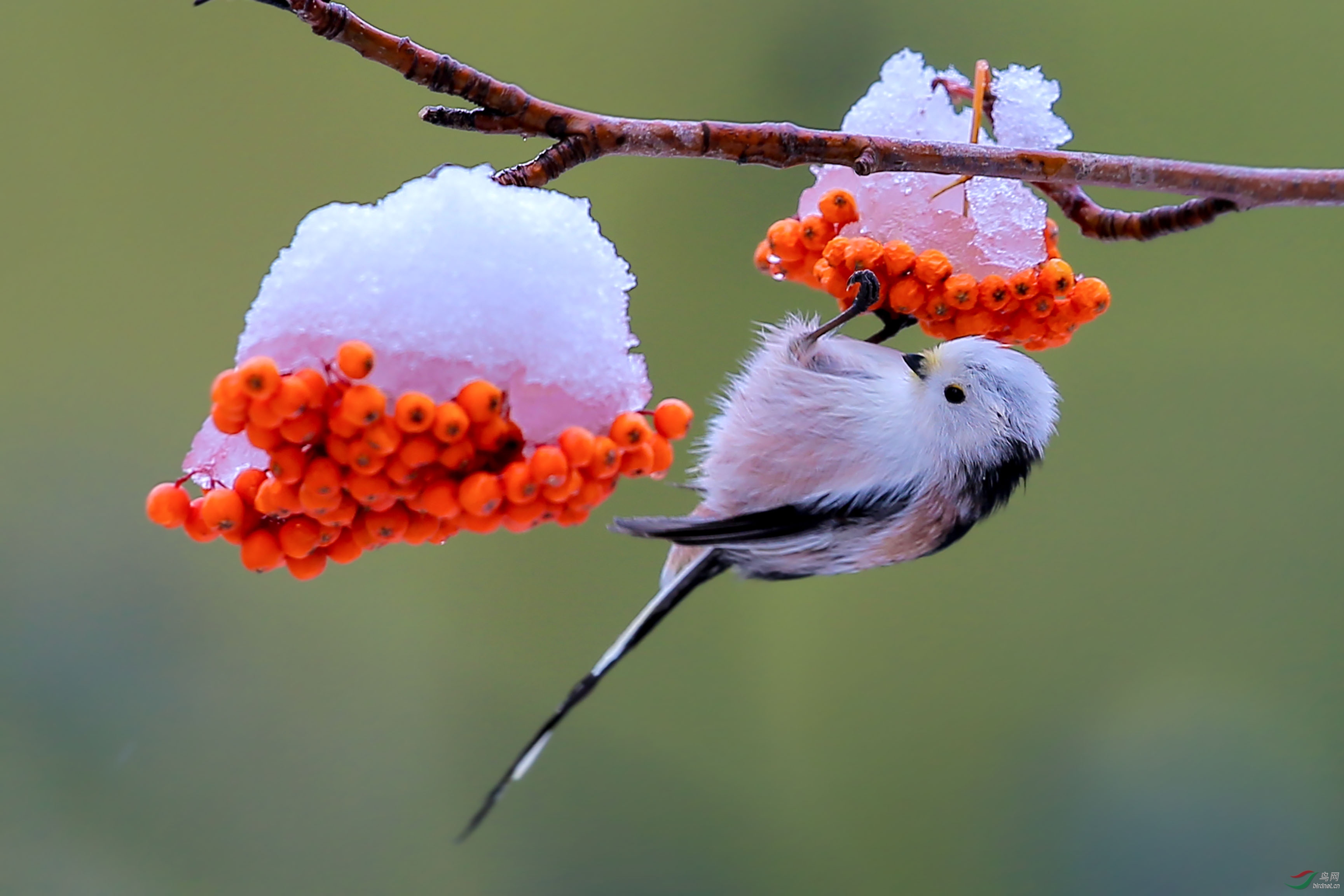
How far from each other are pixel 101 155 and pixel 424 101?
495 mm

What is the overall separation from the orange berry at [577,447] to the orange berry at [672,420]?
7cm

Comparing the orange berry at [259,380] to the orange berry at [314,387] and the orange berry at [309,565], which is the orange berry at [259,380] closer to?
the orange berry at [314,387]

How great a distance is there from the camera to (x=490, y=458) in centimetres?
57

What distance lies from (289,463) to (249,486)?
5 centimetres

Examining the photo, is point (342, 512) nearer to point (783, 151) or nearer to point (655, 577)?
point (783, 151)

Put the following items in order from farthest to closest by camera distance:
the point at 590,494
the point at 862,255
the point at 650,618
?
the point at 650,618 → the point at 862,255 → the point at 590,494

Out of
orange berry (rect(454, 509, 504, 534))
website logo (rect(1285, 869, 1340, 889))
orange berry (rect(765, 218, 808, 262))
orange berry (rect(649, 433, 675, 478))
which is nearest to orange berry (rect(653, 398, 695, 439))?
orange berry (rect(649, 433, 675, 478))

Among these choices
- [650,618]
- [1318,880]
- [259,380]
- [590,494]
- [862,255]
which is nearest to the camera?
[259,380]

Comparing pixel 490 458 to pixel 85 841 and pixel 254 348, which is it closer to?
pixel 254 348

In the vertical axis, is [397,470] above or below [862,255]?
below

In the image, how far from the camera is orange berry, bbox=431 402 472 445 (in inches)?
20.5

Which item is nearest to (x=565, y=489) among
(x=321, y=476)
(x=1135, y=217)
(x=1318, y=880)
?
(x=321, y=476)

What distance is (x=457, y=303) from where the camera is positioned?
562 millimetres

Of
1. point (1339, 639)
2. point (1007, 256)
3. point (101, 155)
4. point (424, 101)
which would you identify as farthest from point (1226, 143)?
point (101, 155)
